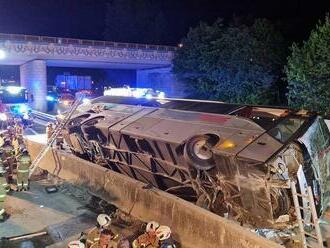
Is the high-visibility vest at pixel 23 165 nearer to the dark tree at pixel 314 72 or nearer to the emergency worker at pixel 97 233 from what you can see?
the emergency worker at pixel 97 233

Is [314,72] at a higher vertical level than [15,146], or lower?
higher

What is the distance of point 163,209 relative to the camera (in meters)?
6.74

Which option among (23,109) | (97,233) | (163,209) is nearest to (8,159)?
(163,209)

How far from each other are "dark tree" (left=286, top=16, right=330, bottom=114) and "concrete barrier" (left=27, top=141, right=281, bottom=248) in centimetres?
1115

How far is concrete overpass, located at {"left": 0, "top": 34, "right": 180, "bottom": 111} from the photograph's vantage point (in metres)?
29.1

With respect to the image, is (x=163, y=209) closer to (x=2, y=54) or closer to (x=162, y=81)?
(x=2, y=54)

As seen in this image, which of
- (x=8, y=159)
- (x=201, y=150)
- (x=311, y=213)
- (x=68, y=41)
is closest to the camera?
(x=311, y=213)

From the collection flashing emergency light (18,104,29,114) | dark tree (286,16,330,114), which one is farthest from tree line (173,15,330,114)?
flashing emergency light (18,104,29,114)

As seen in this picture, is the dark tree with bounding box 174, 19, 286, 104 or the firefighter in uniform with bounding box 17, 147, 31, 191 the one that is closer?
the firefighter in uniform with bounding box 17, 147, 31, 191

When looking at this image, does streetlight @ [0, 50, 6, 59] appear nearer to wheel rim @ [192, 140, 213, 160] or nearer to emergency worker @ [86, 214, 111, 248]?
wheel rim @ [192, 140, 213, 160]

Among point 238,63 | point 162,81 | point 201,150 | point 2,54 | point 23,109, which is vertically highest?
point 2,54

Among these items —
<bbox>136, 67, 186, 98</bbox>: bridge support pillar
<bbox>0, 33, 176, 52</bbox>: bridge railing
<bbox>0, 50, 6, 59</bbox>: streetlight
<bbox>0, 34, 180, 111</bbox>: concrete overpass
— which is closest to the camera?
<bbox>0, 50, 6, 59</bbox>: streetlight

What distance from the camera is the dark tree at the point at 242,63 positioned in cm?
2655

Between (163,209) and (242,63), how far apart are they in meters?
21.5
